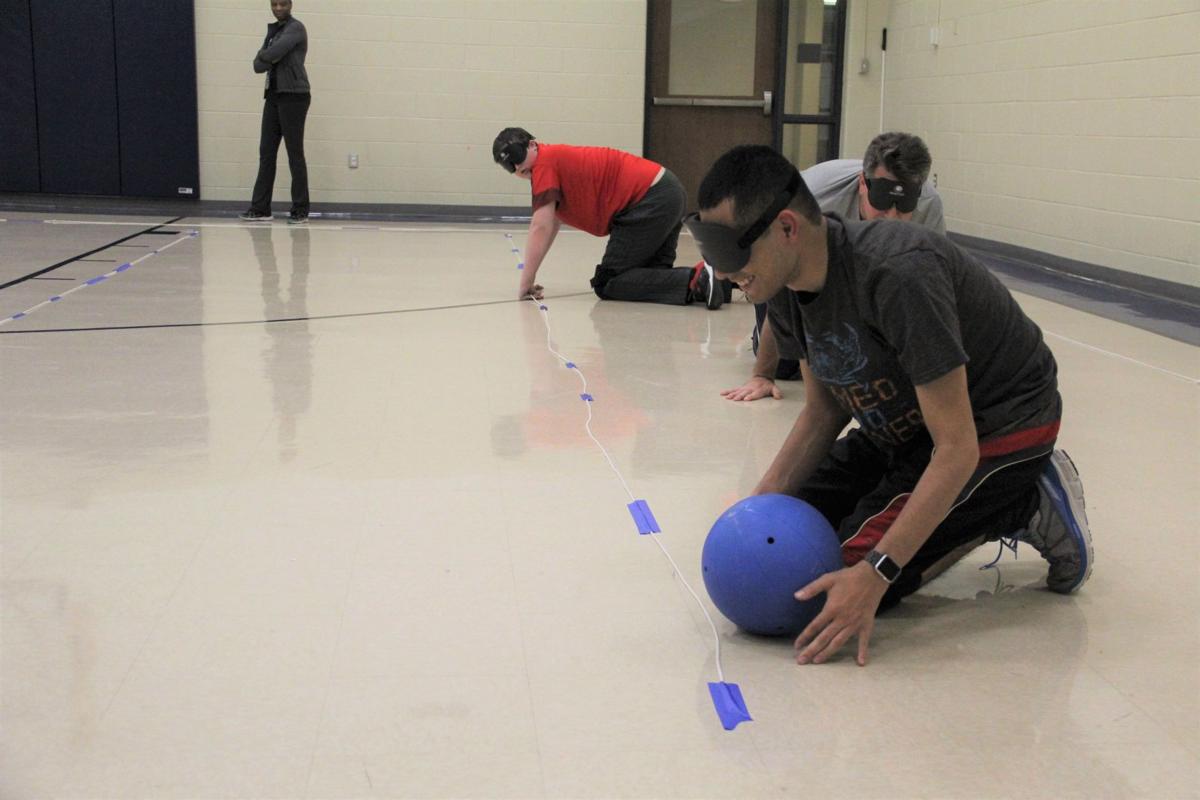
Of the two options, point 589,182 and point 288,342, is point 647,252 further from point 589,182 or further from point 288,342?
point 288,342

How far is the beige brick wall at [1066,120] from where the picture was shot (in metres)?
6.43

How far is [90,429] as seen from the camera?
141 inches

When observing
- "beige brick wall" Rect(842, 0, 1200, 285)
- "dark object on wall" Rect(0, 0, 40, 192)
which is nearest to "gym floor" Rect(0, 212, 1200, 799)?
"beige brick wall" Rect(842, 0, 1200, 285)

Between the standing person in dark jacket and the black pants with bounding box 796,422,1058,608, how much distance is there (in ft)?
27.5

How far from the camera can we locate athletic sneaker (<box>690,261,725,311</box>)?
20.3 ft

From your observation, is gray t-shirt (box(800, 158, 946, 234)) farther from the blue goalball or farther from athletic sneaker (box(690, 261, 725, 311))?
the blue goalball

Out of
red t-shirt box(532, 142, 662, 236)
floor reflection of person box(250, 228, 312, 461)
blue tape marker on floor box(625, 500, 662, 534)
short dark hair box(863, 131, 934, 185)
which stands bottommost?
blue tape marker on floor box(625, 500, 662, 534)

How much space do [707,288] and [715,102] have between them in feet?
18.4

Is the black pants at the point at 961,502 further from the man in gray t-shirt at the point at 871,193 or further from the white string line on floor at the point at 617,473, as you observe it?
the man in gray t-shirt at the point at 871,193

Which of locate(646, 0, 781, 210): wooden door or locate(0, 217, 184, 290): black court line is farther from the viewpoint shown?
locate(646, 0, 781, 210): wooden door

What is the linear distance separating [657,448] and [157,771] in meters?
2.05

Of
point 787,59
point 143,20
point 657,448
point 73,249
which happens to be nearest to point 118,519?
point 657,448

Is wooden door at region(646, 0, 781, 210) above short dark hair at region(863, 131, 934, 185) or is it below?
above

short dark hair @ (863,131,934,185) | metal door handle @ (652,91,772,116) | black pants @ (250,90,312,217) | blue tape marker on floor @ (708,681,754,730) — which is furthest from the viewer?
metal door handle @ (652,91,772,116)
